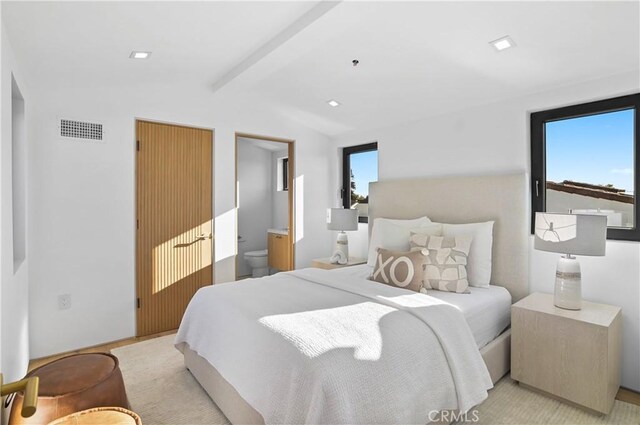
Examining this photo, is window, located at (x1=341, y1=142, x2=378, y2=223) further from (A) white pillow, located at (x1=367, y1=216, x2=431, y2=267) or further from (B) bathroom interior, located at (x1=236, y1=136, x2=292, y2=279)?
(B) bathroom interior, located at (x1=236, y1=136, x2=292, y2=279)

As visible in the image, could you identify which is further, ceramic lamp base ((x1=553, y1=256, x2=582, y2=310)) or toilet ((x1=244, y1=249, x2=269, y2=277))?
toilet ((x1=244, y1=249, x2=269, y2=277))

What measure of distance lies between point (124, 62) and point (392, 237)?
2.66m

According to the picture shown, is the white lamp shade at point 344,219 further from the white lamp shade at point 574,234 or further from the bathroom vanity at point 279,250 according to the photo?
the white lamp shade at point 574,234

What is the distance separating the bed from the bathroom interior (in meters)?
3.03

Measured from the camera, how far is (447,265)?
2.69 meters

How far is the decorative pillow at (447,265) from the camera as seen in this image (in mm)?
2643

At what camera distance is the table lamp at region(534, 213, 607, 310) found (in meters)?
2.22

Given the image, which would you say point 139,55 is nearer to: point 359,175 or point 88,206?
point 88,206

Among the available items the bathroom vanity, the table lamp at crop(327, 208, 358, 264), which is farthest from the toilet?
the table lamp at crop(327, 208, 358, 264)

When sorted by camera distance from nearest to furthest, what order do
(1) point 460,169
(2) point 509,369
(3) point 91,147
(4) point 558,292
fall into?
(4) point 558,292 < (2) point 509,369 < (3) point 91,147 < (1) point 460,169

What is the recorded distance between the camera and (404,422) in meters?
1.48

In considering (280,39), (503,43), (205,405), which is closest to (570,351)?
(503,43)

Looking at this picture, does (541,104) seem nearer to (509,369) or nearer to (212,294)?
(509,369)

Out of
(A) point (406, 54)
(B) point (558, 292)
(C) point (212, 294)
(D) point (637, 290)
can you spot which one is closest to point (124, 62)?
(C) point (212, 294)
